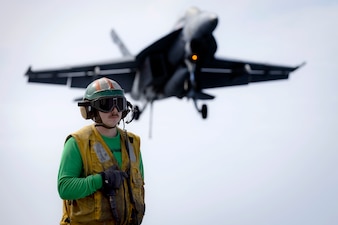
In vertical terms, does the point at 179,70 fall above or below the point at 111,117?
above

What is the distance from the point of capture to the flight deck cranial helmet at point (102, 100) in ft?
9.83

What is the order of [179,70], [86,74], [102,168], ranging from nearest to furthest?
[102,168], [179,70], [86,74]

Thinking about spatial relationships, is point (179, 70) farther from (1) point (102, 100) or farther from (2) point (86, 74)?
(1) point (102, 100)

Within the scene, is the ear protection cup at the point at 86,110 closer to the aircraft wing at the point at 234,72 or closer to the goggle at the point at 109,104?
the goggle at the point at 109,104

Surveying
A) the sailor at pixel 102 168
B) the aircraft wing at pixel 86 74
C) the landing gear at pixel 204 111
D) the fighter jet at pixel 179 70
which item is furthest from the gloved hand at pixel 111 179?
the aircraft wing at pixel 86 74

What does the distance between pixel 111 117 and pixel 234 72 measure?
20.3 meters

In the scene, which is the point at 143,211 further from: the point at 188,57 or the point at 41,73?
the point at 41,73

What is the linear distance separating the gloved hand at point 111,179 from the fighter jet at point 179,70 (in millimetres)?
14908

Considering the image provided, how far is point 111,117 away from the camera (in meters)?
3.00

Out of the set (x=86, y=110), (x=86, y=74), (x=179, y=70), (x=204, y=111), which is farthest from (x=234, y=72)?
(x=86, y=110)

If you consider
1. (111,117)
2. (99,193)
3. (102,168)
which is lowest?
(99,193)

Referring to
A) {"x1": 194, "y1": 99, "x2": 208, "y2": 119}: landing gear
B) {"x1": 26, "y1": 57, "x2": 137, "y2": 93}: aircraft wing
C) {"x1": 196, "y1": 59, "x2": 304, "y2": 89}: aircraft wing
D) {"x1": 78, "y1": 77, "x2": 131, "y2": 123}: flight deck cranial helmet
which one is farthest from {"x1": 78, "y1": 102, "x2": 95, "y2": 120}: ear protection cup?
{"x1": 196, "y1": 59, "x2": 304, "y2": 89}: aircraft wing

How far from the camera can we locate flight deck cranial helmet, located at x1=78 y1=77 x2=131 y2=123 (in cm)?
300

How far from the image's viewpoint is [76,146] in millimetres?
2920
